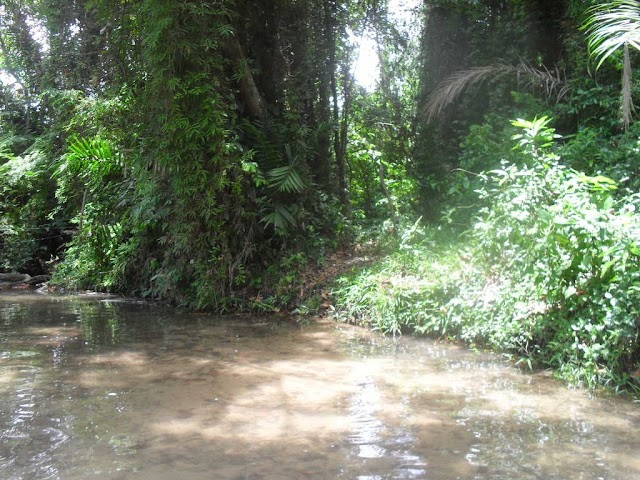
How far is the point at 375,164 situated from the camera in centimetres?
1052

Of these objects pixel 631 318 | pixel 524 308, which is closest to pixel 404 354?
pixel 524 308

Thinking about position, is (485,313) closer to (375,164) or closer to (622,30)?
(622,30)

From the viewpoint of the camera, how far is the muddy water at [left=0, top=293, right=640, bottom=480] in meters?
3.02

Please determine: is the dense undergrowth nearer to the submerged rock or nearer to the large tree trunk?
the large tree trunk

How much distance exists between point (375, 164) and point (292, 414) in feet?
23.8

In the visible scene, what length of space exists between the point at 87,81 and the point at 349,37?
220 inches

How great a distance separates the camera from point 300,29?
9.24 m

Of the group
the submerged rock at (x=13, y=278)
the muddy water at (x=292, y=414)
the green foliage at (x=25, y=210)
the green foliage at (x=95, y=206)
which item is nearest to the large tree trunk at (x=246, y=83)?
the green foliage at (x=95, y=206)

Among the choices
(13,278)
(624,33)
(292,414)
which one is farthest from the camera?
(13,278)

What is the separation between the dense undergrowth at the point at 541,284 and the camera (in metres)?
4.30

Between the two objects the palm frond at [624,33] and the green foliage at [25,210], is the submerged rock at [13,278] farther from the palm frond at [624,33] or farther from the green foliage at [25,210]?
the palm frond at [624,33]

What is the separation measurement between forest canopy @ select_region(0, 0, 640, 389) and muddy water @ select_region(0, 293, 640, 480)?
28.5 inches

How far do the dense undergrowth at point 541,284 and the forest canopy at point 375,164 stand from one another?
20mm

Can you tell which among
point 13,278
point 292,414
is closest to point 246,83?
point 292,414
